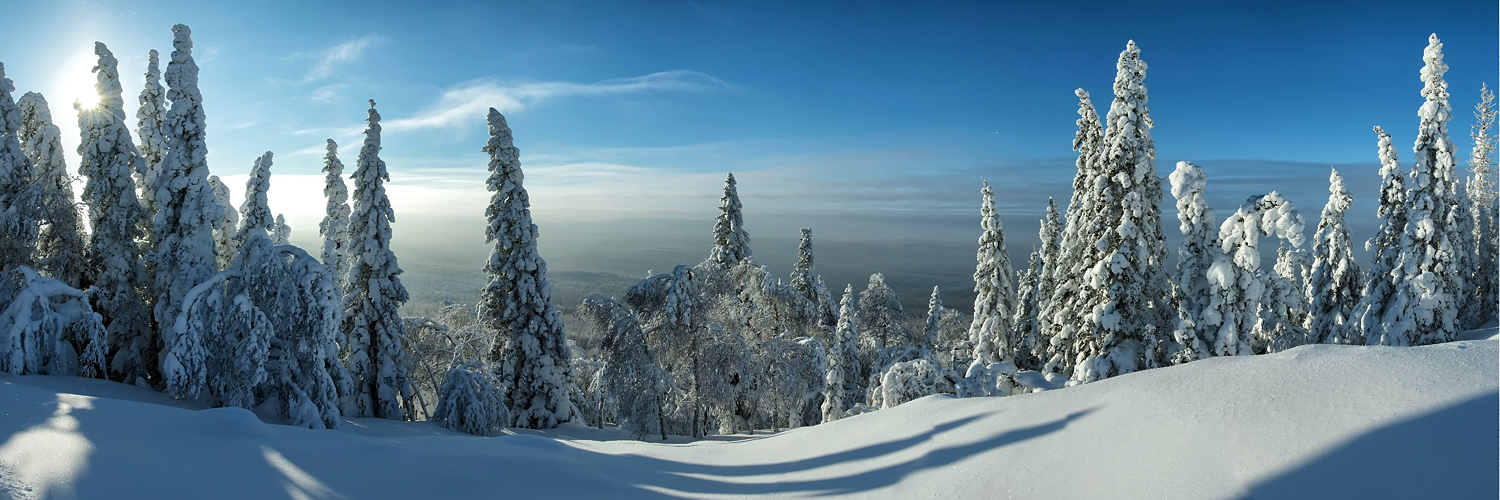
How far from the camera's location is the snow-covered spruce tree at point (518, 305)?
72.1 ft

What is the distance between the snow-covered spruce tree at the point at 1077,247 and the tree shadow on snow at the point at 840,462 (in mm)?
11215

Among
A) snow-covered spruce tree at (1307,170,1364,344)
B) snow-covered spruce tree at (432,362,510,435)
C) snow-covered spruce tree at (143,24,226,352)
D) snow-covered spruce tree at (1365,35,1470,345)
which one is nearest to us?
snow-covered spruce tree at (143,24,226,352)

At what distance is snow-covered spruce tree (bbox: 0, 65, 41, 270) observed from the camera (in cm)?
1730

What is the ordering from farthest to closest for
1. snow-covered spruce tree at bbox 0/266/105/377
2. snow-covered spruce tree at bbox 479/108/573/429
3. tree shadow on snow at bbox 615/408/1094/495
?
snow-covered spruce tree at bbox 479/108/573/429 < snow-covered spruce tree at bbox 0/266/105/377 < tree shadow on snow at bbox 615/408/1094/495

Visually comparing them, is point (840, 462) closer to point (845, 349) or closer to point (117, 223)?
point (845, 349)

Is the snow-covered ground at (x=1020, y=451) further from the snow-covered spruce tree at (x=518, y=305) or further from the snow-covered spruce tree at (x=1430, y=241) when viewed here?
the snow-covered spruce tree at (x=1430, y=241)

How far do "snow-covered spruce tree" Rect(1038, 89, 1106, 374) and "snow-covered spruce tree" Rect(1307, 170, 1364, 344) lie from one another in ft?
46.5

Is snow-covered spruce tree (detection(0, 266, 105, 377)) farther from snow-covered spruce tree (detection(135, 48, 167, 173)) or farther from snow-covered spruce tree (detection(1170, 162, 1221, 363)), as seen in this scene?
snow-covered spruce tree (detection(1170, 162, 1221, 363))

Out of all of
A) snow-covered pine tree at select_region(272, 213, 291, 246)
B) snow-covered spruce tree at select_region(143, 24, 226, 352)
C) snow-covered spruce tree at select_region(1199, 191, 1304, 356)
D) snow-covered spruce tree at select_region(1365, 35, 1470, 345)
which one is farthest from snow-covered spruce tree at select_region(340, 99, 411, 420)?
snow-covered spruce tree at select_region(1365, 35, 1470, 345)

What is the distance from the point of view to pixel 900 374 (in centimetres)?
1684

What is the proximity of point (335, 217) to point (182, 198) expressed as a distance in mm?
9424

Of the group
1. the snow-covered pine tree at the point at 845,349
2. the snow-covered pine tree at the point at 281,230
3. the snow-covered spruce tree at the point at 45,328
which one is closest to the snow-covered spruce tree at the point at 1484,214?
the snow-covered pine tree at the point at 845,349

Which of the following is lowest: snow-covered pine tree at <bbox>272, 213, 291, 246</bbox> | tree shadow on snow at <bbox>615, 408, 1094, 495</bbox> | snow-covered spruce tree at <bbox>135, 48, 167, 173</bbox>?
tree shadow on snow at <bbox>615, 408, 1094, 495</bbox>

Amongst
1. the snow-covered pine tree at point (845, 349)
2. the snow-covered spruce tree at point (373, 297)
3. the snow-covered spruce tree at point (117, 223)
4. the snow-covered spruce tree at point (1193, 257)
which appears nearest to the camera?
the snow-covered spruce tree at point (1193, 257)
